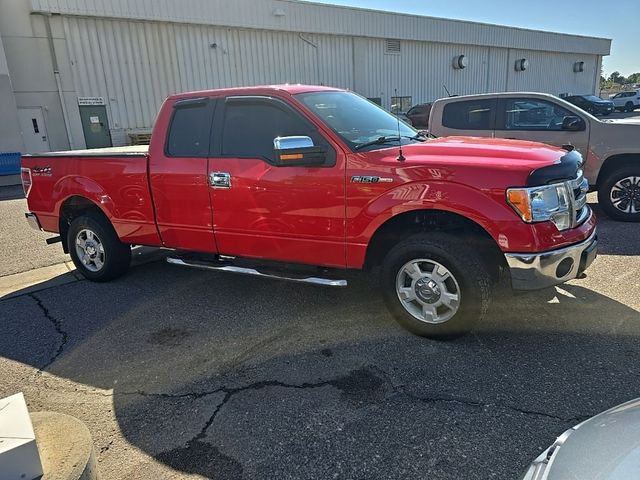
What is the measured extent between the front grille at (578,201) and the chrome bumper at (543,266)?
24cm

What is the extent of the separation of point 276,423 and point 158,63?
A: 1906 cm

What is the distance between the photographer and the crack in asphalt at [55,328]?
3.81 metres

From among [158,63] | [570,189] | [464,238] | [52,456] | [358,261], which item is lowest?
[52,456]

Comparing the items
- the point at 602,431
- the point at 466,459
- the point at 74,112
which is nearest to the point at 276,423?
the point at 466,459

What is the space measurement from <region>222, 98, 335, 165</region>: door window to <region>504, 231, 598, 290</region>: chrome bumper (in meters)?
1.90

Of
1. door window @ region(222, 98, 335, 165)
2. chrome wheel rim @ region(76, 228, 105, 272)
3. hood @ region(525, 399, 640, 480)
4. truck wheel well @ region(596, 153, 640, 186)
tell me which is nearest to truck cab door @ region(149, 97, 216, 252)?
door window @ region(222, 98, 335, 165)

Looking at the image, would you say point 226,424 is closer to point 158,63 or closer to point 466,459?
point 466,459

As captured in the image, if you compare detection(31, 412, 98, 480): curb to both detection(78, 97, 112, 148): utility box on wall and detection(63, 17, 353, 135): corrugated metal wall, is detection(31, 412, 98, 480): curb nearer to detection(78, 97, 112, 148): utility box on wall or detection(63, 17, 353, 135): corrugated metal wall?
detection(78, 97, 112, 148): utility box on wall

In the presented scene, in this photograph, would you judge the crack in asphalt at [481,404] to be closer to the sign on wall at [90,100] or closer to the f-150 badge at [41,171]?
the f-150 badge at [41,171]

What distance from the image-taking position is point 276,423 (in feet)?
9.43

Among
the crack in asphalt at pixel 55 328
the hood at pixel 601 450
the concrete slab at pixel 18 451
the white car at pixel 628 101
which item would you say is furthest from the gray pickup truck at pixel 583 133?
the white car at pixel 628 101

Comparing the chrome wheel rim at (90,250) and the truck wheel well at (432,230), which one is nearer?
the truck wheel well at (432,230)

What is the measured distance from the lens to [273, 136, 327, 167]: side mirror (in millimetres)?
3654

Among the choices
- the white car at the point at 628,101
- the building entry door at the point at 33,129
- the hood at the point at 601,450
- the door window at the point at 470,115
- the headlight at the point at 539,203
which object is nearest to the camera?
the hood at the point at 601,450
